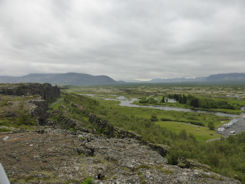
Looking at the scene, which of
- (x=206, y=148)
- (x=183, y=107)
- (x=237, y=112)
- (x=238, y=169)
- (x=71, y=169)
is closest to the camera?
(x=71, y=169)

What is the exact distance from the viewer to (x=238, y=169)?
34156 mm

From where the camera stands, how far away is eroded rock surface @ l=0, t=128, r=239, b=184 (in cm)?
1489

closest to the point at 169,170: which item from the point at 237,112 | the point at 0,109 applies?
the point at 0,109

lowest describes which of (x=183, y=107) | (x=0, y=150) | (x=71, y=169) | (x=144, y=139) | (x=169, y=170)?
(x=183, y=107)

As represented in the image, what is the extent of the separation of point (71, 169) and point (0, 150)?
1096cm

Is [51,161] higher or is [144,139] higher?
[51,161]

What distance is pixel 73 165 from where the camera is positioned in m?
17.2

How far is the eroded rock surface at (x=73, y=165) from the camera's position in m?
14.9

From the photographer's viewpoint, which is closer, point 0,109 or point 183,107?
point 0,109

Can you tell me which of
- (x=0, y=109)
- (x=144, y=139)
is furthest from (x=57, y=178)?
(x=0, y=109)

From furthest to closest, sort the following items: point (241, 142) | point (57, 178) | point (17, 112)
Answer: point (241, 142) < point (17, 112) < point (57, 178)

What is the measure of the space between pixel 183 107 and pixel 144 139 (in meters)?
122

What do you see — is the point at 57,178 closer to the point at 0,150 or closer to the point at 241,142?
A: the point at 0,150

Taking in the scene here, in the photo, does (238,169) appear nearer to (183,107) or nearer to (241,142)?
(241,142)
